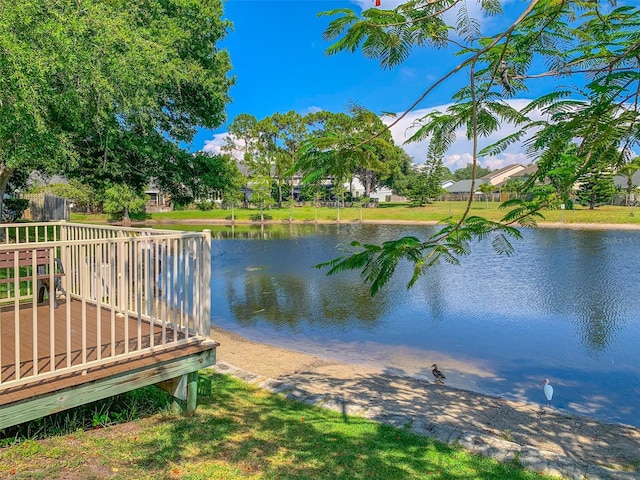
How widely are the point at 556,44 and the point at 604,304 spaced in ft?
39.3

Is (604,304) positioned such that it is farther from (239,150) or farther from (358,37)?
(239,150)

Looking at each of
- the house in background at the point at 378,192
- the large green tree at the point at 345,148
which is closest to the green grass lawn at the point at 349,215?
the house in background at the point at 378,192

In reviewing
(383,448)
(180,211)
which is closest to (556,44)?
(383,448)

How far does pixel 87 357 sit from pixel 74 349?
285 millimetres

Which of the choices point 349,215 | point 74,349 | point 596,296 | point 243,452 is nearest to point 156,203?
point 349,215

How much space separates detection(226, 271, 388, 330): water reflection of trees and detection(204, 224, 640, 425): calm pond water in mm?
35

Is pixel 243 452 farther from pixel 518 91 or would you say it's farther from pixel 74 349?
pixel 518 91

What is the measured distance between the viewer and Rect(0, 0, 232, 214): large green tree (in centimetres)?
677

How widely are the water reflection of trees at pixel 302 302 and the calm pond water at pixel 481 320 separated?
0.03 m

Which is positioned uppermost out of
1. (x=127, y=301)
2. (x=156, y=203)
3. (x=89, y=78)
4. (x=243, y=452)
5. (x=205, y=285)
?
(x=89, y=78)

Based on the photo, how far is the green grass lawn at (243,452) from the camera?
296 centimetres

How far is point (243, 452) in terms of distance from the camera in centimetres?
344

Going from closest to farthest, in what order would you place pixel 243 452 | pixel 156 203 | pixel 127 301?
pixel 243 452 → pixel 127 301 → pixel 156 203

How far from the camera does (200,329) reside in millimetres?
4023
